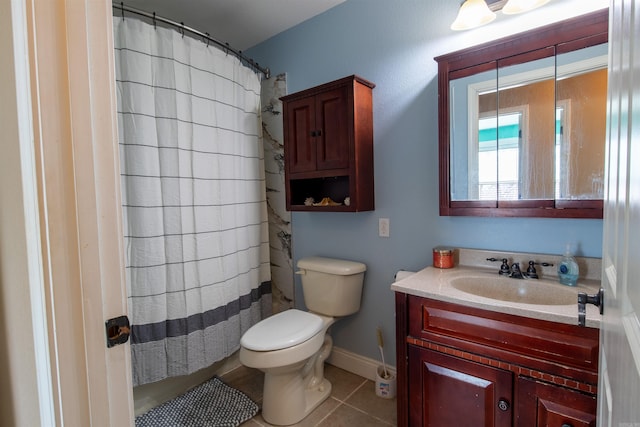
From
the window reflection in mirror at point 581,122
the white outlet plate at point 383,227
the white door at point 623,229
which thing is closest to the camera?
the white door at point 623,229

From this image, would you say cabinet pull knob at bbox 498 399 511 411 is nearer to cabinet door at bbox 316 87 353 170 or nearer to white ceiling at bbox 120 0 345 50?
cabinet door at bbox 316 87 353 170

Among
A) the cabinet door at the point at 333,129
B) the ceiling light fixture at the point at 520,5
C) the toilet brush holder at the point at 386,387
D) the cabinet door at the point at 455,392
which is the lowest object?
the toilet brush holder at the point at 386,387

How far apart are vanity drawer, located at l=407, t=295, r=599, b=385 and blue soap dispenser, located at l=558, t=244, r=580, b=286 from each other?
350 mm

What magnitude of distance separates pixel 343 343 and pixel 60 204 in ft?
6.49

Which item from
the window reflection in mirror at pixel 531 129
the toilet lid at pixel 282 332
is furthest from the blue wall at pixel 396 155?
the toilet lid at pixel 282 332

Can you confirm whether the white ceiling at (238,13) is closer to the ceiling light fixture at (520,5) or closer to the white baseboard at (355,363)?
the ceiling light fixture at (520,5)

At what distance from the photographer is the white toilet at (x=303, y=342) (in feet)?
5.06

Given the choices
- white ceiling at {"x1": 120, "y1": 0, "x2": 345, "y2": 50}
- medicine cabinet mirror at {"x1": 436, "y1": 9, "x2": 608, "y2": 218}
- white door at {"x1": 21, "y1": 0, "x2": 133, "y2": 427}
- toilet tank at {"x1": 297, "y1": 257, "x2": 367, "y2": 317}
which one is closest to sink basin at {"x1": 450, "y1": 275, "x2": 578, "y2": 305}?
medicine cabinet mirror at {"x1": 436, "y1": 9, "x2": 608, "y2": 218}

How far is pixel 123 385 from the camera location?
1.87 feet

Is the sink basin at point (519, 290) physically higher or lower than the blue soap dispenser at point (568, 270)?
lower

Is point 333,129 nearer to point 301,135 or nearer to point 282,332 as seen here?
point 301,135

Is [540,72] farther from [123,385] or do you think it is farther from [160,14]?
[160,14]

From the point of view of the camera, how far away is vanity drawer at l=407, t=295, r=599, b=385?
3.19 feet

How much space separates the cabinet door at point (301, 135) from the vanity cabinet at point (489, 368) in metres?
1.06
